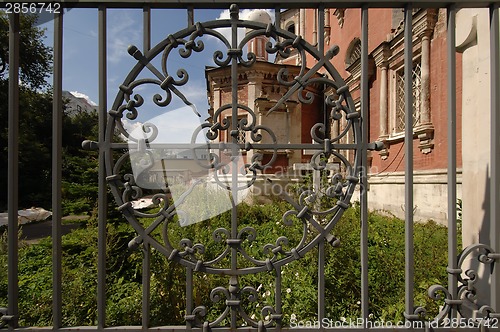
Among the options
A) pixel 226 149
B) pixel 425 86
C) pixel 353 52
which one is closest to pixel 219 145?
pixel 226 149

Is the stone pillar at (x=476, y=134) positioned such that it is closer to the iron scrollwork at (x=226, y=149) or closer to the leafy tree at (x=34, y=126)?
the iron scrollwork at (x=226, y=149)

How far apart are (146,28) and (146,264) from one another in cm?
127

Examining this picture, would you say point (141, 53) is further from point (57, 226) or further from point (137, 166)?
point (57, 226)

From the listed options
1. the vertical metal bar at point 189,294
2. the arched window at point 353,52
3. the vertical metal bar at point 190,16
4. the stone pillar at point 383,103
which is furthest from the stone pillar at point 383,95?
the vertical metal bar at point 189,294

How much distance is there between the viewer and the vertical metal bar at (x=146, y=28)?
1407mm

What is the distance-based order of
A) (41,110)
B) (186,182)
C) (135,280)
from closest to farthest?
(186,182)
(135,280)
(41,110)

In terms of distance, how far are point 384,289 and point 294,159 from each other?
13.8 ft

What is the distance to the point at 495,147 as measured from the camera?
1394 mm

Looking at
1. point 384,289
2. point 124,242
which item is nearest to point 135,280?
point 124,242

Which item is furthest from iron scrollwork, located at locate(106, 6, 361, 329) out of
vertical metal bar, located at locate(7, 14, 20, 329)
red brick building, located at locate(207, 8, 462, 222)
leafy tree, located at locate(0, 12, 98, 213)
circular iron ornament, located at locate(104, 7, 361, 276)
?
leafy tree, located at locate(0, 12, 98, 213)

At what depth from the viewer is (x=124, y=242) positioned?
2.90 m

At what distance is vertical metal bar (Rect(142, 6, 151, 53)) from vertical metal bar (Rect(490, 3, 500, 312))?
1844 millimetres

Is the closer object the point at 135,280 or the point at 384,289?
the point at 384,289

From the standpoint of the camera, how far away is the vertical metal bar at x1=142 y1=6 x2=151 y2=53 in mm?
1407
